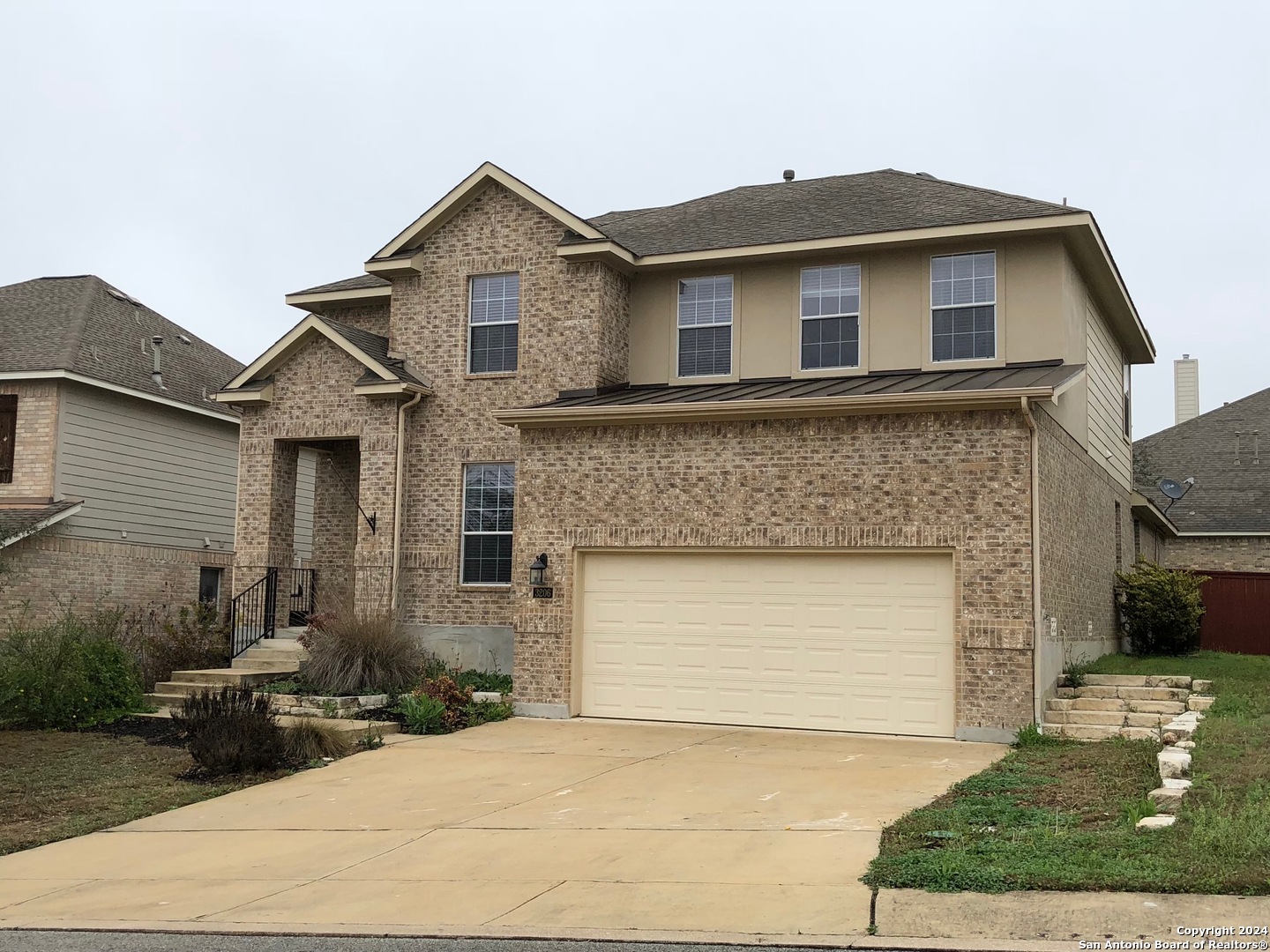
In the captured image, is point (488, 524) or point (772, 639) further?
point (488, 524)

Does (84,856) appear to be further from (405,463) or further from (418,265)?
(418,265)

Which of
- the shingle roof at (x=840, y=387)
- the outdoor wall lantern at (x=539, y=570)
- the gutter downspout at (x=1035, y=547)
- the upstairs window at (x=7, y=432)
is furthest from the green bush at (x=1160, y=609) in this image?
the upstairs window at (x=7, y=432)

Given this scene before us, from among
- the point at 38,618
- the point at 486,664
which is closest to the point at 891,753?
the point at 486,664

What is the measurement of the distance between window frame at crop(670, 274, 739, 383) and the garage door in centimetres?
372

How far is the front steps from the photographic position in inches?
537

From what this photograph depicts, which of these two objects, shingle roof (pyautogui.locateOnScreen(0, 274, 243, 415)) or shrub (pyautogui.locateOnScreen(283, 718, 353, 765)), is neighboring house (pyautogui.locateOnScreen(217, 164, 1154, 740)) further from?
shingle roof (pyautogui.locateOnScreen(0, 274, 243, 415))

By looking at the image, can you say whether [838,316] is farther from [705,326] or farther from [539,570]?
[539,570]

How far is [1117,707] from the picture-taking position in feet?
47.4

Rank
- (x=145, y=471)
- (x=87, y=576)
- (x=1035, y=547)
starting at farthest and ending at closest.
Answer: (x=145, y=471), (x=87, y=576), (x=1035, y=547)

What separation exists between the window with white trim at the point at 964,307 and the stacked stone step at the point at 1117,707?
4.77 metres

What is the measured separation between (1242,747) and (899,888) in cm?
509

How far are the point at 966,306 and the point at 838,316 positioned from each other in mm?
1860

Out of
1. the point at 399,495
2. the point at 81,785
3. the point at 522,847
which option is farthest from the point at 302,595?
the point at 522,847

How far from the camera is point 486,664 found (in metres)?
18.6
